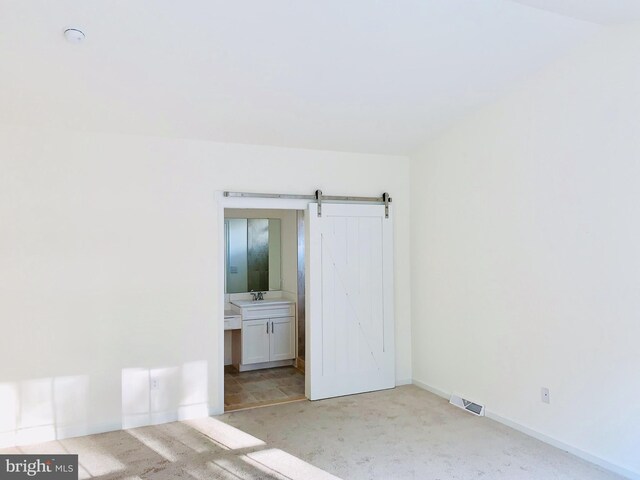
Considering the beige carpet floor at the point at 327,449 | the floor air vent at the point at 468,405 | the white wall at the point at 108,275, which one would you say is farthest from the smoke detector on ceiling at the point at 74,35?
the floor air vent at the point at 468,405

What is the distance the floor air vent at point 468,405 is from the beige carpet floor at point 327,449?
3.2 inches

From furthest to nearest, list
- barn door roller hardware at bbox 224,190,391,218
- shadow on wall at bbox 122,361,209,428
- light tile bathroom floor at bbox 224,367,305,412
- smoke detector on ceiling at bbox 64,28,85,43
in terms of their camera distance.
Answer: light tile bathroom floor at bbox 224,367,305,412 → barn door roller hardware at bbox 224,190,391,218 → shadow on wall at bbox 122,361,209,428 → smoke detector on ceiling at bbox 64,28,85,43

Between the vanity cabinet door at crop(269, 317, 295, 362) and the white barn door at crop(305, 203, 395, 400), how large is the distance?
1179mm

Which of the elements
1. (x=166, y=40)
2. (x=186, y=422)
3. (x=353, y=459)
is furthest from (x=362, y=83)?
(x=186, y=422)

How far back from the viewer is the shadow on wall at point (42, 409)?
11.4ft

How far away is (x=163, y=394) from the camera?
156 inches

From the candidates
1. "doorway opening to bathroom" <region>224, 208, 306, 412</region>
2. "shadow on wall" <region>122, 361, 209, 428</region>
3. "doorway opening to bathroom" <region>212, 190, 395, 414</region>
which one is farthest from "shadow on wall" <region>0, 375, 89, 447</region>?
"doorway opening to bathroom" <region>224, 208, 306, 412</region>

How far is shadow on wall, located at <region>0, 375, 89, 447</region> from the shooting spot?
137 inches

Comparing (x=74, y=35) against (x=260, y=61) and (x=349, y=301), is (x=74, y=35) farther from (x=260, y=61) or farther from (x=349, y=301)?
(x=349, y=301)

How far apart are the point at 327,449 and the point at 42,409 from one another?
2.18 meters

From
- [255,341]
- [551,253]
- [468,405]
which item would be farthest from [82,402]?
[551,253]

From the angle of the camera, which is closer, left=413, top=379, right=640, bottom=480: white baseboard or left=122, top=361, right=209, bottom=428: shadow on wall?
left=413, top=379, right=640, bottom=480: white baseboard

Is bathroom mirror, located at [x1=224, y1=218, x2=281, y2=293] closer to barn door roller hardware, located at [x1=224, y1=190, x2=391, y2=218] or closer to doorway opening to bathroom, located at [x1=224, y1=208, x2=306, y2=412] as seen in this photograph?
doorway opening to bathroom, located at [x1=224, y1=208, x2=306, y2=412]

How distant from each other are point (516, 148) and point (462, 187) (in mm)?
684
